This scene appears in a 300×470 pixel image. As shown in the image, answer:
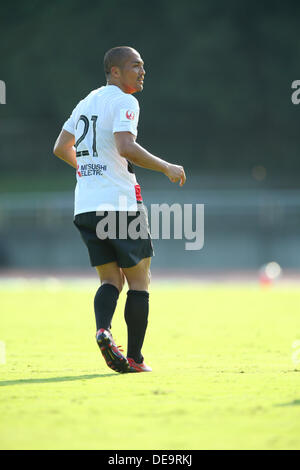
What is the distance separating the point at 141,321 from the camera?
4.96 m

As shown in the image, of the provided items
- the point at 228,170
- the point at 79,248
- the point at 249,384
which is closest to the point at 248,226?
the point at 79,248

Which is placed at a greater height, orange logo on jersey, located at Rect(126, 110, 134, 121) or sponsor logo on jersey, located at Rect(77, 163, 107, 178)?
orange logo on jersey, located at Rect(126, 110, 134, 121)

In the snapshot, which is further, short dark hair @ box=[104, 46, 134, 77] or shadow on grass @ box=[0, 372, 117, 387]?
short dark hair @ box=[104, 46, 134, 77]

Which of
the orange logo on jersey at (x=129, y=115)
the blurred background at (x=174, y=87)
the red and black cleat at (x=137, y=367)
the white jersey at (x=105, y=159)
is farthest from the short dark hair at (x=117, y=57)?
the blurred background at (x=174, y=87)

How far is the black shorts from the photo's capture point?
15.9 ft

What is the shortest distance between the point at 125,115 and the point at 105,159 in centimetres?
31

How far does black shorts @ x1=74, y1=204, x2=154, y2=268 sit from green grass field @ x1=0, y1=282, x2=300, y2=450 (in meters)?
0.68

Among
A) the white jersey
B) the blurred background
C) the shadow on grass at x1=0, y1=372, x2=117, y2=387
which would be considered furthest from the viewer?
the blurred background

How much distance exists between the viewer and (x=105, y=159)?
4953 mm

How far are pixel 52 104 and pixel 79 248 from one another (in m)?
13.2

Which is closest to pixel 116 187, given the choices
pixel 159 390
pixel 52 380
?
pixel 52 380

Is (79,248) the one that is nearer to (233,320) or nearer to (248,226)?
(248,226)

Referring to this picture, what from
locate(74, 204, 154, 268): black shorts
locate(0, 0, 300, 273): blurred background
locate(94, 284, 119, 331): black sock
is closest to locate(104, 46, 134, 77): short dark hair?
locate(74, 204, 154, 268): black shorts

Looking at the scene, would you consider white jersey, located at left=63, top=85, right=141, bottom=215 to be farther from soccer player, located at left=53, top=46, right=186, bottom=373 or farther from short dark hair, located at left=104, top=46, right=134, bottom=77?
short dark hair, located at left=104, top=46, right=134, bottom=77
